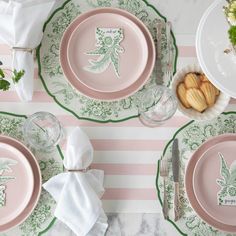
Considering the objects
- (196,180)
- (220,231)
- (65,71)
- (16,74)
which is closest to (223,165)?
(196,180)

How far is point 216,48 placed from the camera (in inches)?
48.9

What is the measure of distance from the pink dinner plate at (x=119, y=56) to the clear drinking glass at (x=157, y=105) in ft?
0.23

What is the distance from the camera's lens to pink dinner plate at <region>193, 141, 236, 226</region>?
1.29 meters

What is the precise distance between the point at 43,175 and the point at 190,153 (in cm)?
45

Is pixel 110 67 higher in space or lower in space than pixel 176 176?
higher

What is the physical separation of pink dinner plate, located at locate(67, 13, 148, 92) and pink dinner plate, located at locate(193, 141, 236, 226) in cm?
33

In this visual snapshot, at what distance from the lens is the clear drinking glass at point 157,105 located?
1278 millimetres

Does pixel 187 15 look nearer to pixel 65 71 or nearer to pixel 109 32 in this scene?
pixel 109 32

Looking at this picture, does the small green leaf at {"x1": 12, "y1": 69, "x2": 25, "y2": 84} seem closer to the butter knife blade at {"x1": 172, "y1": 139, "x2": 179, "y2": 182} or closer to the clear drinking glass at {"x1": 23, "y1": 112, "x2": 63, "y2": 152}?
the clear drinking glass at {"x1": 23, "y1": 112, "x2": 63, "y2": 152}

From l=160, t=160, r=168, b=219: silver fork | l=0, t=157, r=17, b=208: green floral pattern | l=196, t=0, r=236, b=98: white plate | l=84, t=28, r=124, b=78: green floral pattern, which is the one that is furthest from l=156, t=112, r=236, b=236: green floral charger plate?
l=0, t=157, r=17, b=208: green floral pattern

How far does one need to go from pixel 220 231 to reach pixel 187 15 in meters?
0.68

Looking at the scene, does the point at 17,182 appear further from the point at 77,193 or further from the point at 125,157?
the point at 125,157

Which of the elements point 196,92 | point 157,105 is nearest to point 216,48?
point 196,92

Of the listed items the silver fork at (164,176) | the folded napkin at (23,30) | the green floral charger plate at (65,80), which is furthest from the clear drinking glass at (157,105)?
the folded napkin at (23,30)
